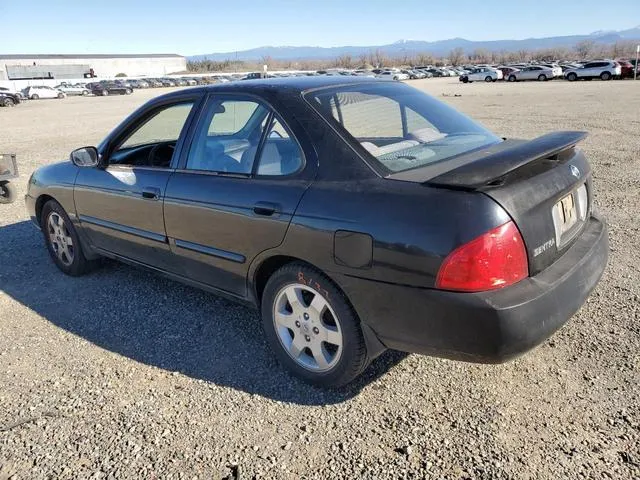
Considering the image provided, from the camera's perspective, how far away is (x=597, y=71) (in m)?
43.9

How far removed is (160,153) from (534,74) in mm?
51871

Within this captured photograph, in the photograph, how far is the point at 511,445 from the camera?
2480 millimetres

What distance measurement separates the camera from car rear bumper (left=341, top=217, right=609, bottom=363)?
2.31 meters

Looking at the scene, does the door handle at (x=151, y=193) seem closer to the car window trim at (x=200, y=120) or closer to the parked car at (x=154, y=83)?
the car window trim at (x=200, y=120)

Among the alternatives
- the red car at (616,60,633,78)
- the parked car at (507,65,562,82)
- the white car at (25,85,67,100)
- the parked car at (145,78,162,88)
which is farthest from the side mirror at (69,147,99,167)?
the parked car at (145,78,162,88)

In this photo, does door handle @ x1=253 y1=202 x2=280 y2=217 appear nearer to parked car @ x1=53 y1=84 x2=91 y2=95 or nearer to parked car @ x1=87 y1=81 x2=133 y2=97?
parked car @ x1=87 y1=81 x2=133 y2=97

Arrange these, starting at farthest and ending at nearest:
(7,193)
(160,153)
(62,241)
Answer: (7,193) < (62,241) < (160,153)

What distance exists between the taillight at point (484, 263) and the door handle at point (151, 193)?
2167 mm

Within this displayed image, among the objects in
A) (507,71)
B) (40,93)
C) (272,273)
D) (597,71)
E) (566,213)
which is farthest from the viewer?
(507,71)

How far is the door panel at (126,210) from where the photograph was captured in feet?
12.2

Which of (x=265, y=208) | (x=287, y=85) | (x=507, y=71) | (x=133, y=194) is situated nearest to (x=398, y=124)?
(x=287, y=85)

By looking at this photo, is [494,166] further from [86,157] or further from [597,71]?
[597,71]

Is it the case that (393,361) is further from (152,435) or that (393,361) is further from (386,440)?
(152,435)

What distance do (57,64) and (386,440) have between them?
12029 cm
